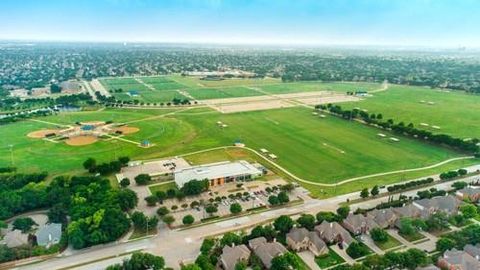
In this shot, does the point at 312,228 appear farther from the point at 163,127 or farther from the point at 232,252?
the point at 163,127

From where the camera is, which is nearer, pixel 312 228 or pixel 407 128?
pixel 312 228

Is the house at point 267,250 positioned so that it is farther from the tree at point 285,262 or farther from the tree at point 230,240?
the tree at point 285,262

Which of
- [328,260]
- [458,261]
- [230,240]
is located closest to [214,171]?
[230,240]

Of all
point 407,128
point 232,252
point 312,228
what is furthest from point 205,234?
point 407,128

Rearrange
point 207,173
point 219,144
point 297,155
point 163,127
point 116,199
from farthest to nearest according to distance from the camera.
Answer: point 163,127 → point 219,144 → point 297,155 → point 207,173 → point 116,199

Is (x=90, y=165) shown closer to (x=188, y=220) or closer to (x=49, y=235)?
(x=49, y=235)

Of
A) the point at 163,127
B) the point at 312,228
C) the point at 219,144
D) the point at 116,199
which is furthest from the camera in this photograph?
the point at 163,127
